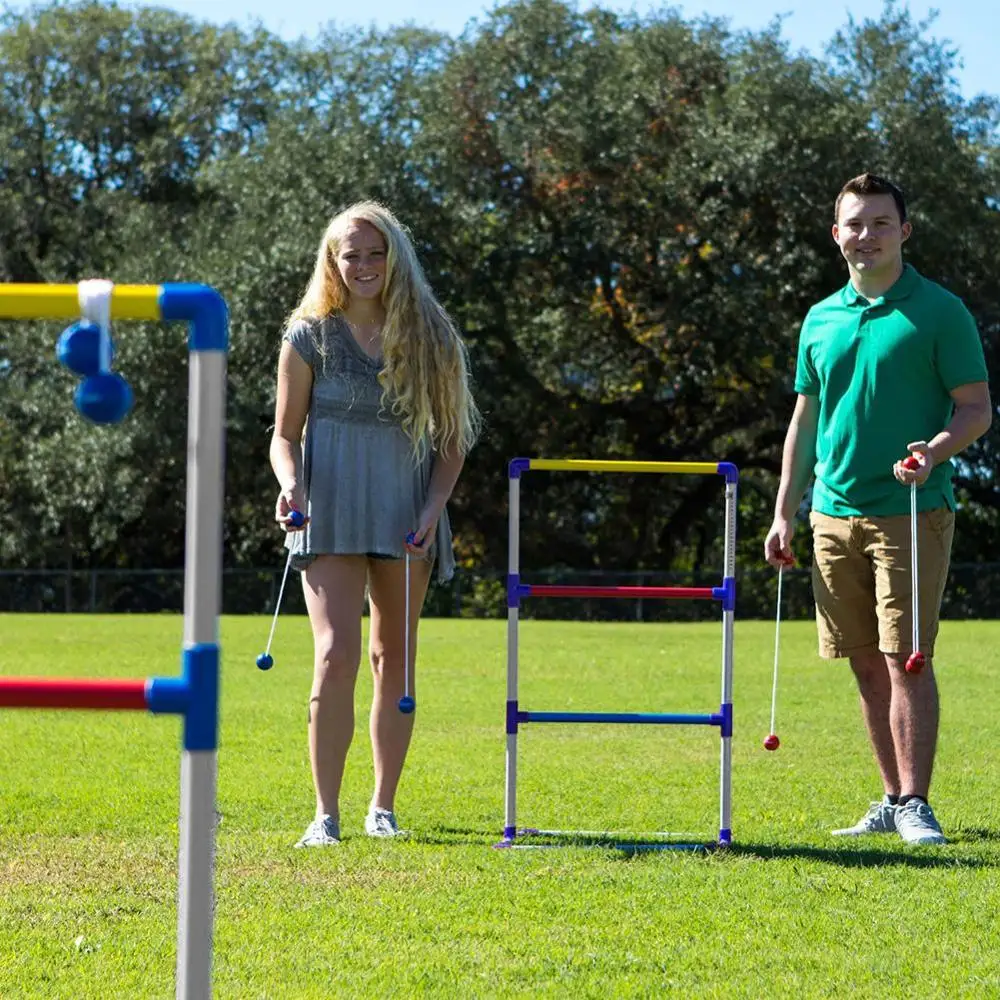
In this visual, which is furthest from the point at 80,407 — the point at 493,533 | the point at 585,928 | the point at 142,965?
the point at 493,533

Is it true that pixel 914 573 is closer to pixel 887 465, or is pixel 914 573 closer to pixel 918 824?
pixel 887 465

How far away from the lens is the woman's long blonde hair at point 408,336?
5863 mm

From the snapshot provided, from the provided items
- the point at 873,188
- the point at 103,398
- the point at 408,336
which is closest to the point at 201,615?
the point at 103,398

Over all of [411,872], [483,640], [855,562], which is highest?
[855,562]

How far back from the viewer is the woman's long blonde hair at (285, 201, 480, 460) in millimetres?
5863

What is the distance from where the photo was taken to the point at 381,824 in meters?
5.91

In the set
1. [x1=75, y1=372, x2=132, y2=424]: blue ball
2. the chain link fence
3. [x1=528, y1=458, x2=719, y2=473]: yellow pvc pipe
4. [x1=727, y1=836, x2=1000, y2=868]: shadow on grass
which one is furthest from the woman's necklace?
the chain link fence

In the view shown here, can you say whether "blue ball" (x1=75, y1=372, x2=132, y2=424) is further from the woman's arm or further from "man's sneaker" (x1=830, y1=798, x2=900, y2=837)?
"man's sneaker" (x1=830, y1=798, x2=900, y2=837)

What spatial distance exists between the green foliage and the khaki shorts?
22.9m

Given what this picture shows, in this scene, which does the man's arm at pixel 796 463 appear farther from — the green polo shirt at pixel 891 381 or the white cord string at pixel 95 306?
the white cord string at pixel 95 306

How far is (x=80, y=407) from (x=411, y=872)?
313cm

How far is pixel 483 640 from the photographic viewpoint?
19.8 m

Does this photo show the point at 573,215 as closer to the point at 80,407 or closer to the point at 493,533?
the point at 493,533

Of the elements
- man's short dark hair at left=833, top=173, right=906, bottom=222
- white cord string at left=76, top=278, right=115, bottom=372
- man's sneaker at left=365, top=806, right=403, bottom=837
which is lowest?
man's sneaker at left=365, top=806, right=403, bottom=837
